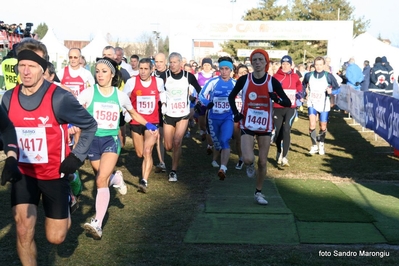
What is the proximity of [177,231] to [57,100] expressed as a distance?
2760mm

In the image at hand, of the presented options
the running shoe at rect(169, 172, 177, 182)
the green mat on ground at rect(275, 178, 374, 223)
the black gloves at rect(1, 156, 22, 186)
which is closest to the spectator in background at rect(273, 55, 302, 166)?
the green mat on ground at rect(275, 178, 374, 223)

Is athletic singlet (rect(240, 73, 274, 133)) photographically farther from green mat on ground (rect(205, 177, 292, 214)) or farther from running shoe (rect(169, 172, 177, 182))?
running shoe (rect(169, 172, 177, 182))

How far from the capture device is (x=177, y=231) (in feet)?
24.0

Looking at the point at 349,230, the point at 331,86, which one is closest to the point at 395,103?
the point at 331,86

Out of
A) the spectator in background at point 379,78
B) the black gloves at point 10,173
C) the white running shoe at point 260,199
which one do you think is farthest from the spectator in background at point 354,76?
the black gloves at point 10,173

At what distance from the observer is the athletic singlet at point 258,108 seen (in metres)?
8.89

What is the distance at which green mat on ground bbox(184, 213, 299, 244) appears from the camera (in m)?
6.89

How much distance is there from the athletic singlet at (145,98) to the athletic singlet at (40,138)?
500 cm

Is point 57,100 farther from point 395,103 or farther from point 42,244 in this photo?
point 395,103

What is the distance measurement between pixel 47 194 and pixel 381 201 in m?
5.46

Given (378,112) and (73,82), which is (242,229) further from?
(378,112)

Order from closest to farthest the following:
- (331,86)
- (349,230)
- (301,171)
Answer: (349,230) → (301,171) → (331,86)

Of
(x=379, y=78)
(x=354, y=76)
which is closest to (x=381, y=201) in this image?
(x=379, y=78)

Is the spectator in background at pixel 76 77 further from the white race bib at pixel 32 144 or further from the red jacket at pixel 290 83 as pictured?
the white race bib at pixel 32 144
